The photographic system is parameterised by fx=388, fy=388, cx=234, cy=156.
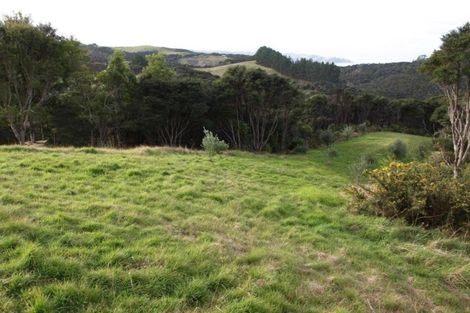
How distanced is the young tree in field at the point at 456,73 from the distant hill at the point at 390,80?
2287 inches

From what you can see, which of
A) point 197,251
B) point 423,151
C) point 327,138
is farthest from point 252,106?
point 197,251

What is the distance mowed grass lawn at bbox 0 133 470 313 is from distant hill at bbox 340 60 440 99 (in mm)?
77239

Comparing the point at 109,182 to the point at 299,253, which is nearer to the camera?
the point at 299,253

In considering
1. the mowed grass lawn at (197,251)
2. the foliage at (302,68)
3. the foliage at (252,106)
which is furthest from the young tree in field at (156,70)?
the foliage at (302,68)

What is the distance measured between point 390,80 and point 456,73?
96.8m

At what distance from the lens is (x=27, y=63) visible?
82.3ft

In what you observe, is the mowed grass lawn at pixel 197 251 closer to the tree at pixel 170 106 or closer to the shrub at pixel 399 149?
the tree at pixel 170 106

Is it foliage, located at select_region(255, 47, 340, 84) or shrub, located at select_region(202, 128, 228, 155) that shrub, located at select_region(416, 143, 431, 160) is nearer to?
shrub, located at select_region(202, 128, 228, 155)

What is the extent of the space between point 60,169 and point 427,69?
71.5 feet

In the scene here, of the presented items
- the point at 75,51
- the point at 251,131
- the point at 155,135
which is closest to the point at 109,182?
the point at 75,51

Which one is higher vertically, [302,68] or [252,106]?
[302,68]

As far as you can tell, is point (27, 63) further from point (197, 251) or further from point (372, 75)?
point (372, 75)

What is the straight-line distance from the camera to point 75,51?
26938 mm

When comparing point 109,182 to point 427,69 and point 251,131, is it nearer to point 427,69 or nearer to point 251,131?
point 427,69
